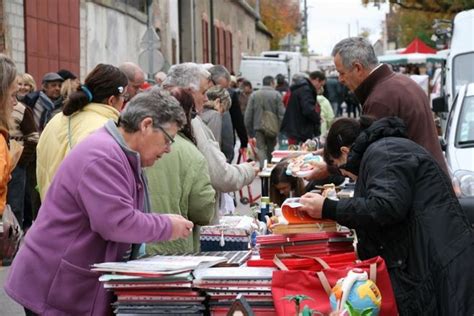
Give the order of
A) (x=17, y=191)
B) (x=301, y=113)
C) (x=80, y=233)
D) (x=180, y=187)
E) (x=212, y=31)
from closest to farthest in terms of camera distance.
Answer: (x=80, y=233) < (x=180, y=187) < (x=17, y=191) < (x=301, y=113) < (x=212, y=31)

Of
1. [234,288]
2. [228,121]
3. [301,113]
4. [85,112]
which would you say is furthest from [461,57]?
[234,288]

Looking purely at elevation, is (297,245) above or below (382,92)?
below

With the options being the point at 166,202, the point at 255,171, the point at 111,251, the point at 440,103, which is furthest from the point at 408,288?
the point at 440,103

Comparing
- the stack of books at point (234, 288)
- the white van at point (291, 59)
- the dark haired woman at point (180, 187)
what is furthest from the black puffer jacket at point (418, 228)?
the white van at point (291, 59)

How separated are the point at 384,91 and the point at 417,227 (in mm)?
2268

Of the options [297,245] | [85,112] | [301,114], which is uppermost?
[85,112]

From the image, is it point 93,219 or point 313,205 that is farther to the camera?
point 313,205

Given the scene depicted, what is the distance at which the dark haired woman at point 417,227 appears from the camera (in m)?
5.41

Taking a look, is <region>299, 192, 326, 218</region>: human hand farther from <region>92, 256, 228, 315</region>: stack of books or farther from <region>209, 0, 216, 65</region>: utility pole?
<region>209, 0, 216, 65</region>: utility pole

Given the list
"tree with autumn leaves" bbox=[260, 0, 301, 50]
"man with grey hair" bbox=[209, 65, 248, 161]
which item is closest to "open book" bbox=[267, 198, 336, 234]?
"man with grey hair" bbox=[209, 65, 248, 161]

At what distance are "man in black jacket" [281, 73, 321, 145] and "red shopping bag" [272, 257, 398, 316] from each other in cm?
1284

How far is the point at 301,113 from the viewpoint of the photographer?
60.5 ft

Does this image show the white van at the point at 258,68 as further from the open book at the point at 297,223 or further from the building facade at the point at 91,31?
the open book at the point at 297,223

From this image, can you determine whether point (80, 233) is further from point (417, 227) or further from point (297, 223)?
point (417, 227)
